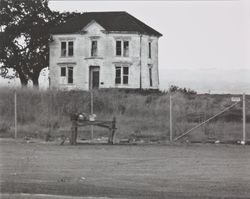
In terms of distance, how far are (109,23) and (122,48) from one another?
3.19m

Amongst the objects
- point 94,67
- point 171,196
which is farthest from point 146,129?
point 94,67

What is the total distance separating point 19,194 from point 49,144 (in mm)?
13593

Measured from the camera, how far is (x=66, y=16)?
70.4m

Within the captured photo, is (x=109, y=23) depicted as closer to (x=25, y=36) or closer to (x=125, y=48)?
(x=125, y=48)

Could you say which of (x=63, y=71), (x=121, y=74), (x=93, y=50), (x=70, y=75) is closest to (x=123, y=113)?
(x=121, y=74)

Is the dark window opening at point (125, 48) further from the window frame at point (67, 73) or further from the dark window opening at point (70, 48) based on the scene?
the window frame at point (67, 73)

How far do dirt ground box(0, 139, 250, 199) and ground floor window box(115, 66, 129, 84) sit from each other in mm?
37260

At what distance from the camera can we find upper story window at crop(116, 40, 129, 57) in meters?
61.1

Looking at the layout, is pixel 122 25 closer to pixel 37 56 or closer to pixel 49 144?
pixel 37 56

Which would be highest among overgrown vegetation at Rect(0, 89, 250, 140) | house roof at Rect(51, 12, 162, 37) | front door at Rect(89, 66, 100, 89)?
house roof at Rect(51, 12, 162, 37)

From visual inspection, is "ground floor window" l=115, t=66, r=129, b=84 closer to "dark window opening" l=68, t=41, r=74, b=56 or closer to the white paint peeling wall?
the white paint peeling wall

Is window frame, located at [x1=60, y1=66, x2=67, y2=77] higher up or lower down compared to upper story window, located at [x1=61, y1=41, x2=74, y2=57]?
lower down

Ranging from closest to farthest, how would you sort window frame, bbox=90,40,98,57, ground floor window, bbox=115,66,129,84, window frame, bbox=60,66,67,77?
ground floor window, bbox=115,66,129,84 → window frame, bbox=90,40,98,57 → window frame, bbox=60,66,67,77

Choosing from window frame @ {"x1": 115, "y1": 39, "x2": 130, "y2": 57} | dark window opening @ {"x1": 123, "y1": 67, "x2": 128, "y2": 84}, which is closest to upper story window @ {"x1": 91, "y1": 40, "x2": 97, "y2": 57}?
window frame @ {"x1": 115, "y1": 39, "x2": 130, "y2": 57}
